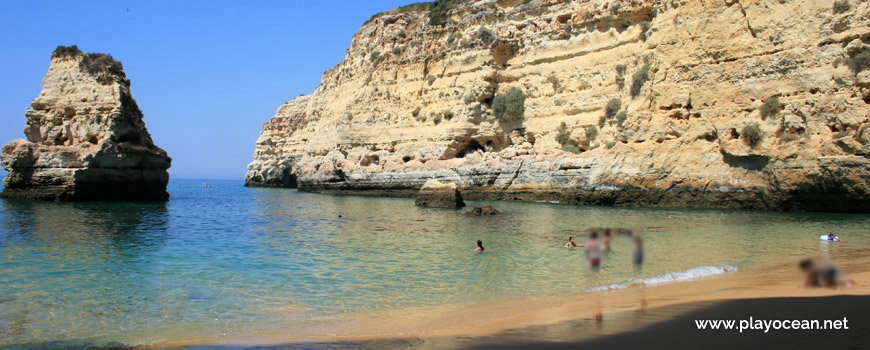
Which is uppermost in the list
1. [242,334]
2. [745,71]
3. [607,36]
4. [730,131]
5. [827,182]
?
[607,36]

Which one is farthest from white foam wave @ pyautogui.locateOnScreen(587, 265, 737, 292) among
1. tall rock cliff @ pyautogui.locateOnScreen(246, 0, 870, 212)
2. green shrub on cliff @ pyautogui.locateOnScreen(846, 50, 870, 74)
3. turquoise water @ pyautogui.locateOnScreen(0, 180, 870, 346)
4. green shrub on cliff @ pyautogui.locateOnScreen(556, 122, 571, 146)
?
green shrub on cliff @ pyautogui.locateOnScreen(556, 122, 571, 146)

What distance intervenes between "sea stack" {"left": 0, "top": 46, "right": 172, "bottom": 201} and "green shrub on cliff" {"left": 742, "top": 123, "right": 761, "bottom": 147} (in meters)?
26.9

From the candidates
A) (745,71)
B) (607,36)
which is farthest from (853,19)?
(607,36)

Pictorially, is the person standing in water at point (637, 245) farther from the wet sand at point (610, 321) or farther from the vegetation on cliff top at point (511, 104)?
the vegetation on cliff top at point (511, 104)

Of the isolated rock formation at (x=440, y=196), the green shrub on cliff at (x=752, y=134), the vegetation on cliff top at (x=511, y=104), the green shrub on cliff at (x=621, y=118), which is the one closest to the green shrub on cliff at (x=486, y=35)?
the vegetation on cliff top at (x=511, y=104)

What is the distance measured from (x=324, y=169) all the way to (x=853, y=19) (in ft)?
110

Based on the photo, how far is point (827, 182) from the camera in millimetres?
19234

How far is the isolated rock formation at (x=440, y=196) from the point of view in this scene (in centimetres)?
2506

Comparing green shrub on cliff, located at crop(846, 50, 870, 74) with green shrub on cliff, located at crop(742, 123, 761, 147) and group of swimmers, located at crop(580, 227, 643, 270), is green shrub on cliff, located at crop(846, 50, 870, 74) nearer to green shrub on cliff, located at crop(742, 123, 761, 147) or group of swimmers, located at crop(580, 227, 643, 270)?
green shrub on cliff, located at crop(742, 123, 761, 147)

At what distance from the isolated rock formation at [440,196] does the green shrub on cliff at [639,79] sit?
10251 mm

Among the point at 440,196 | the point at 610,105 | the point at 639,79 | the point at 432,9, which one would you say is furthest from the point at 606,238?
the point at 432,9

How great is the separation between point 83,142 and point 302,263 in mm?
21383

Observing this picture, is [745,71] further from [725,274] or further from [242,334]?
[242,334]

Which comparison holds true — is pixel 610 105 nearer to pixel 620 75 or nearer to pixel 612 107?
pixel 612 107
